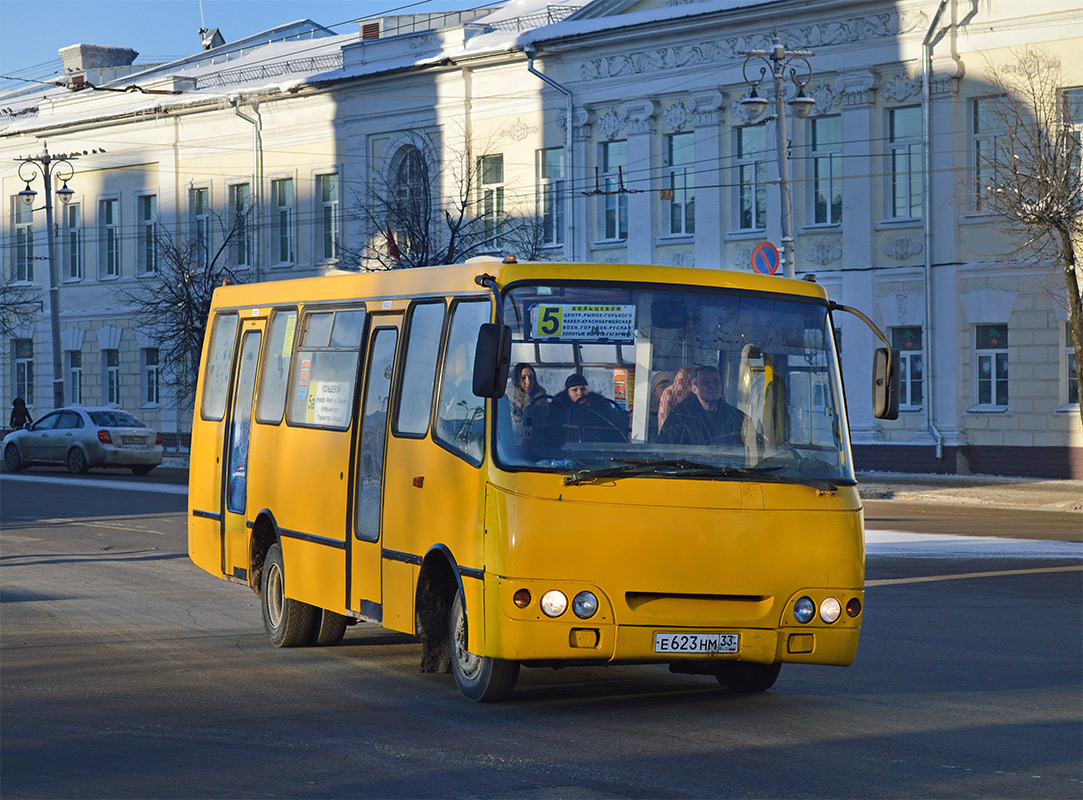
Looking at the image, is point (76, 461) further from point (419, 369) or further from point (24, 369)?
point (419, 369)

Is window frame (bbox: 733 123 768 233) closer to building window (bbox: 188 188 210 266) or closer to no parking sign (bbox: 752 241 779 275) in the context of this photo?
no parking sign (bbox: 752 241 779 275)

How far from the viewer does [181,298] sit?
4547 cm

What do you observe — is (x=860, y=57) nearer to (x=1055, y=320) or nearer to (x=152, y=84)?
(x=1055, y=320)

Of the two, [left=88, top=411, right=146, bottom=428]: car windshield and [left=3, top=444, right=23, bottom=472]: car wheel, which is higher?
[left=88, top=411, right=146, bottom=428]: car windshield

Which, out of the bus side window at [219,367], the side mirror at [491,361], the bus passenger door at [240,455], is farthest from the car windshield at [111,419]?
the side mirror at [491,361]

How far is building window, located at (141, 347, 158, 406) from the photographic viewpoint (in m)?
51.4

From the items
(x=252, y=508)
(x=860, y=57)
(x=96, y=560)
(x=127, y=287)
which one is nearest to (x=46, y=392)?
(x=127, y=287)

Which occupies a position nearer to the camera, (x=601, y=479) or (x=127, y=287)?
(x=601, y=479)

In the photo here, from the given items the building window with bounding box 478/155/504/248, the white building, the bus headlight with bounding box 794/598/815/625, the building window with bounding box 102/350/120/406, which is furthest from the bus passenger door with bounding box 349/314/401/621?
the building window with bounding box 102/350/120/406

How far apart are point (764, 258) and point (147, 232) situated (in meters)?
31.5

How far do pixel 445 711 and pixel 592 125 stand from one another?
32.8 metres

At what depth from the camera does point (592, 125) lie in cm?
4025

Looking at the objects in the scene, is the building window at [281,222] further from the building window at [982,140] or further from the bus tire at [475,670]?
the bus tire at [475,670]

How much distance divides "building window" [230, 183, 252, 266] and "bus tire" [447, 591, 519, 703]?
41492 mm
